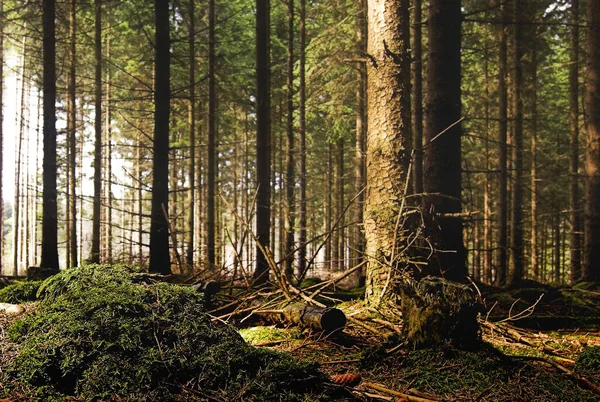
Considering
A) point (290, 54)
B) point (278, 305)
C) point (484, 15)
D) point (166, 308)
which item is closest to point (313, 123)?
point (290, 54)

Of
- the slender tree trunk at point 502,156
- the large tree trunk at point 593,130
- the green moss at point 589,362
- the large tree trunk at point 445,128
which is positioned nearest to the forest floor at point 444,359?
the green moss at point 589,362

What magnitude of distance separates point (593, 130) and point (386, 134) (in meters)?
7.84

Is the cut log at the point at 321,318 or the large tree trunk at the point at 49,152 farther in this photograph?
the large tree trunk at the point at 49,152

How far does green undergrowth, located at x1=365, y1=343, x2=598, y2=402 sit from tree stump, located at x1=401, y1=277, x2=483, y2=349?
5.4 inches

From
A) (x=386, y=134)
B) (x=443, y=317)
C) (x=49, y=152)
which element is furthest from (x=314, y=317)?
(x=49, y=152)

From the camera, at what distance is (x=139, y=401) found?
245 centimetres

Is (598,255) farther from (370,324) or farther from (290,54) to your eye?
(290,54)

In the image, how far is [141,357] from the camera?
2.82 metres

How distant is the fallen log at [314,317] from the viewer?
15.9 feet

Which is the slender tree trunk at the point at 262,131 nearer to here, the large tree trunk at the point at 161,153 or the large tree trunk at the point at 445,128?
the large tree trunk at the point at 161,153

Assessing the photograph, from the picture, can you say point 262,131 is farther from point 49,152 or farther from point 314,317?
point 314,317

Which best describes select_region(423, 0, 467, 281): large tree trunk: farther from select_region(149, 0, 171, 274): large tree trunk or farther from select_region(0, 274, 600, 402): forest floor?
select_region(149, 0, 171, 274): large tree trunk

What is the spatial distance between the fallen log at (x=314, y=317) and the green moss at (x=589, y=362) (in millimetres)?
2165

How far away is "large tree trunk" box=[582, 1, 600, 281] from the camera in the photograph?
1104 centimetres
